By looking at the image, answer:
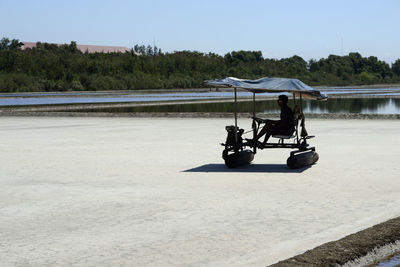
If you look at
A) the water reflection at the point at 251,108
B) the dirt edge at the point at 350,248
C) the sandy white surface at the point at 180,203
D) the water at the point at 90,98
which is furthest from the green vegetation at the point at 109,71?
the dirt edge at the point at 350,248

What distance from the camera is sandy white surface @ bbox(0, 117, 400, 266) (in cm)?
800

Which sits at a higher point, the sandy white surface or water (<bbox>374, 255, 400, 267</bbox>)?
the sandy white surface

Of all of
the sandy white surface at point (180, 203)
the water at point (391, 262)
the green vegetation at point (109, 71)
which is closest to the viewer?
the water at point (391, 262)

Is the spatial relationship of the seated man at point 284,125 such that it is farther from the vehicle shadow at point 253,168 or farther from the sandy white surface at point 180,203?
the sandy white surface at point 180,203

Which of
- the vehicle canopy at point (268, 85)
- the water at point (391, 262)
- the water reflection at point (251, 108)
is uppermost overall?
the vehicle canopy at point (268, 85)

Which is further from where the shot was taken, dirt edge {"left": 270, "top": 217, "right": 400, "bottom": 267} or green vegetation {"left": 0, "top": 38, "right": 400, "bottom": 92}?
green vegetation {"left": 0, "top": 38, "right": 400, "bottom": 92}

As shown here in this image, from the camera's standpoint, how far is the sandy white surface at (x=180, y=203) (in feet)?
26.2

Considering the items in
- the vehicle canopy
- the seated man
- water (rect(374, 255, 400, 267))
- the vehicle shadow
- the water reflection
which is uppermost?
the vehicle canopy

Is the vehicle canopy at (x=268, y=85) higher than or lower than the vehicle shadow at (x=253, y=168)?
higher

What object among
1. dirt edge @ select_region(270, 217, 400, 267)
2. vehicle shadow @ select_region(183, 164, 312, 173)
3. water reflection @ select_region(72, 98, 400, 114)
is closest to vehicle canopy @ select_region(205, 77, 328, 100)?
vehicle shadow @ select_region(183, 164, 312, 173)

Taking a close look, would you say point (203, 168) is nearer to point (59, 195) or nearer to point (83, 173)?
point (83, 173)

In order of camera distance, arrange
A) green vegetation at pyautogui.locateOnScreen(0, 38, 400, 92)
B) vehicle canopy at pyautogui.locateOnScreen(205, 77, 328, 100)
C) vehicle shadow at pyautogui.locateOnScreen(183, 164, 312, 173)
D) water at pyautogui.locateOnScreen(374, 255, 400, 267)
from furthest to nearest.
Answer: green vegetation at pyautogui.locateOnScreen(0, 38, 400, 92)
vehicle canopy at pyautogui.locateOnScreen(205, 77, 328, 100)
vehicle shadow at pyautogui.locateOnScreen(183, 164, 312, 173)
water at pyautogui.locateOnScreen(374, 255, 400, 267)

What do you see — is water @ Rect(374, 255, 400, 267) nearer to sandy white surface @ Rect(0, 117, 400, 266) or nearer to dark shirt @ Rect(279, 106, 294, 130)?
sandy white surface @ Rect(0, 117, 400, 266)

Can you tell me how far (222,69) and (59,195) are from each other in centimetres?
15544
